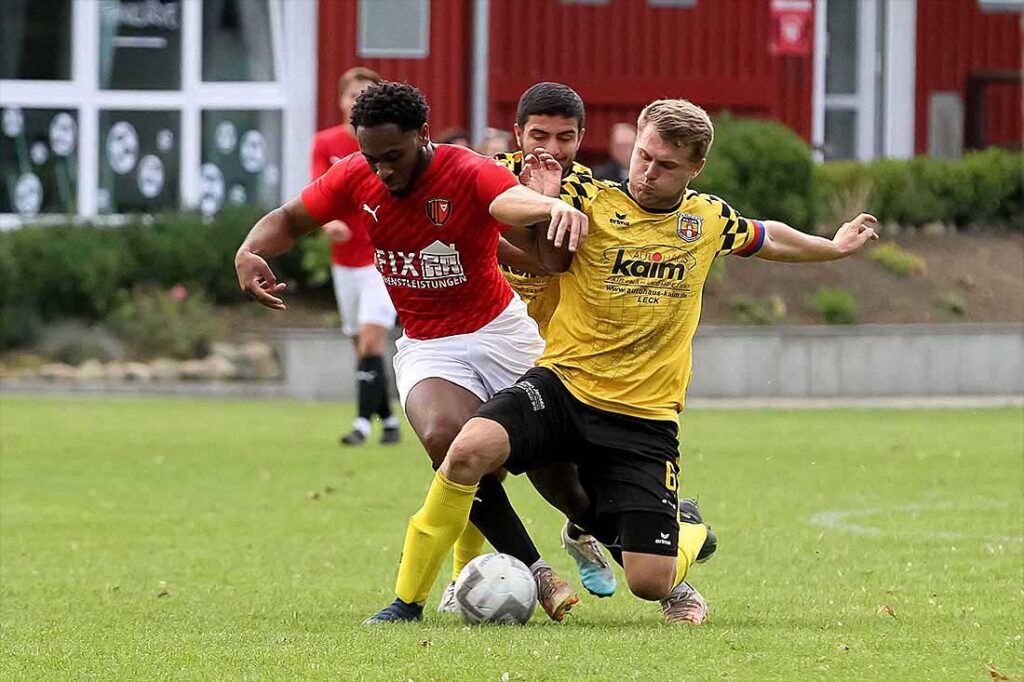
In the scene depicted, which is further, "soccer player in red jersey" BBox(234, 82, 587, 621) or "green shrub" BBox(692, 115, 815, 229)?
"green shrub" BBox(692, 115, 815, 229)

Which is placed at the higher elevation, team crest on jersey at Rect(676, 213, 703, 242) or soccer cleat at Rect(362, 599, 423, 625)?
team crest on jersey at Rect(676, 213, 703, 242)

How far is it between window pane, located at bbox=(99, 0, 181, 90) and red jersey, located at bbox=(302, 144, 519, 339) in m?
18.4

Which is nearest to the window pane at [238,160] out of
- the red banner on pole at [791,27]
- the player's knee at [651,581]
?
the red banner on pole at [791,27]

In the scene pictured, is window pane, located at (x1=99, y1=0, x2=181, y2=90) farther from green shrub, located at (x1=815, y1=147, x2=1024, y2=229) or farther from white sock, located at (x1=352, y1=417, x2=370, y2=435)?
white sock, located at (x1=352, y1=417, x2=370, y2=435)

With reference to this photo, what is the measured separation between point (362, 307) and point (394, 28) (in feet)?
37.9

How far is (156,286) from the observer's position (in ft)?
74.5

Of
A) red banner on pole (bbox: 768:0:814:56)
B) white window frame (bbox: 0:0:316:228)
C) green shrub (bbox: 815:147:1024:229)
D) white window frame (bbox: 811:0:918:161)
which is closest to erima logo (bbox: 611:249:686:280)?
green shrub (bbox: 815:147:1024:229)

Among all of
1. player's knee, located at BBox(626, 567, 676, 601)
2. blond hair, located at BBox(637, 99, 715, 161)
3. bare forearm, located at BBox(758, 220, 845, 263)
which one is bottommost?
player's knee, located at BBox(626, 567, 676, 601)

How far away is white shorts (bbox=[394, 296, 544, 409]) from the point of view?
790 cm

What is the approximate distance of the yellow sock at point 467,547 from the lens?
813 cm

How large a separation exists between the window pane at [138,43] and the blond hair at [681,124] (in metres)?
19.0

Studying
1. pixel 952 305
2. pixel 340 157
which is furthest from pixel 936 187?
pixel 340 157

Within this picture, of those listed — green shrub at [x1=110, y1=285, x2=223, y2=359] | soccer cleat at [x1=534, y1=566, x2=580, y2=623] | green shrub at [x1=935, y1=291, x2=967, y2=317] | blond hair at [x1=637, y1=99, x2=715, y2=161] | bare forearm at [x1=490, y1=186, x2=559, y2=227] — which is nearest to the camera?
bare forearm at [x1=490, y1=186, x2=559, y2=227]

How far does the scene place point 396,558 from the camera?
9477mm
